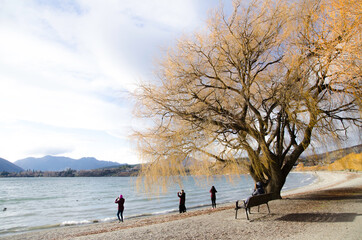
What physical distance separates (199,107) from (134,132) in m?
2.95

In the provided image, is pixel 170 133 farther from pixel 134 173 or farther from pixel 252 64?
pixel 252 64

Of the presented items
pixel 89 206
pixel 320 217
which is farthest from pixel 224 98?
pixel 89 206

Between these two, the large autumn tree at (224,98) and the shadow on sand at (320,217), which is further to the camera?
the large autumn tree at (224,98)

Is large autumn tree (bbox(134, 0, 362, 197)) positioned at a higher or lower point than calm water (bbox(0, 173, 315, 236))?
higher

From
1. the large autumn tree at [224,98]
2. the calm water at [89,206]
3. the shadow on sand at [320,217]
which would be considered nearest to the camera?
the shadow on sand at [320,217]

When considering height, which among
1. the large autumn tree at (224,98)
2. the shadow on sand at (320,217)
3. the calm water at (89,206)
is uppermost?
the large autumn tree at (224,98)

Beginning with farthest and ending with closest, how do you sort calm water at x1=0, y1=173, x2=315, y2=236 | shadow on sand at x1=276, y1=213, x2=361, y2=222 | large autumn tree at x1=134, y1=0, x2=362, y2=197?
calm water at x1=0, y1=173, x2=315, y2=236, large autumn tree at x1=134, y1=0, x2=362, y2=197, shadow on sand at x1=276, y1=213, x2=361, y2=222

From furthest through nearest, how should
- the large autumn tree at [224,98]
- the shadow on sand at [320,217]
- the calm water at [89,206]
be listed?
the calm water at [89,206] < the large autumn tree at [224,98] < the shadow on sand at [320,217]

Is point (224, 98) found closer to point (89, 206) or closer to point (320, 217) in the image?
point (320, 217)

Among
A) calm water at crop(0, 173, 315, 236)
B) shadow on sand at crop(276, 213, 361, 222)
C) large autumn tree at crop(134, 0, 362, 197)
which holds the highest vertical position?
large autumn tree at crop(134, 0, 362, 197)

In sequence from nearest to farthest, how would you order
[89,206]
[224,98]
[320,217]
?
1. [320,217]
2. [224,98]
3. [89,206]

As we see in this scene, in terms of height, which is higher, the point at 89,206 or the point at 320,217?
the point at 320,217

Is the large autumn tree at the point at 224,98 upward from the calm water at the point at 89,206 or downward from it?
upward

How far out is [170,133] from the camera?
31.6 feet
